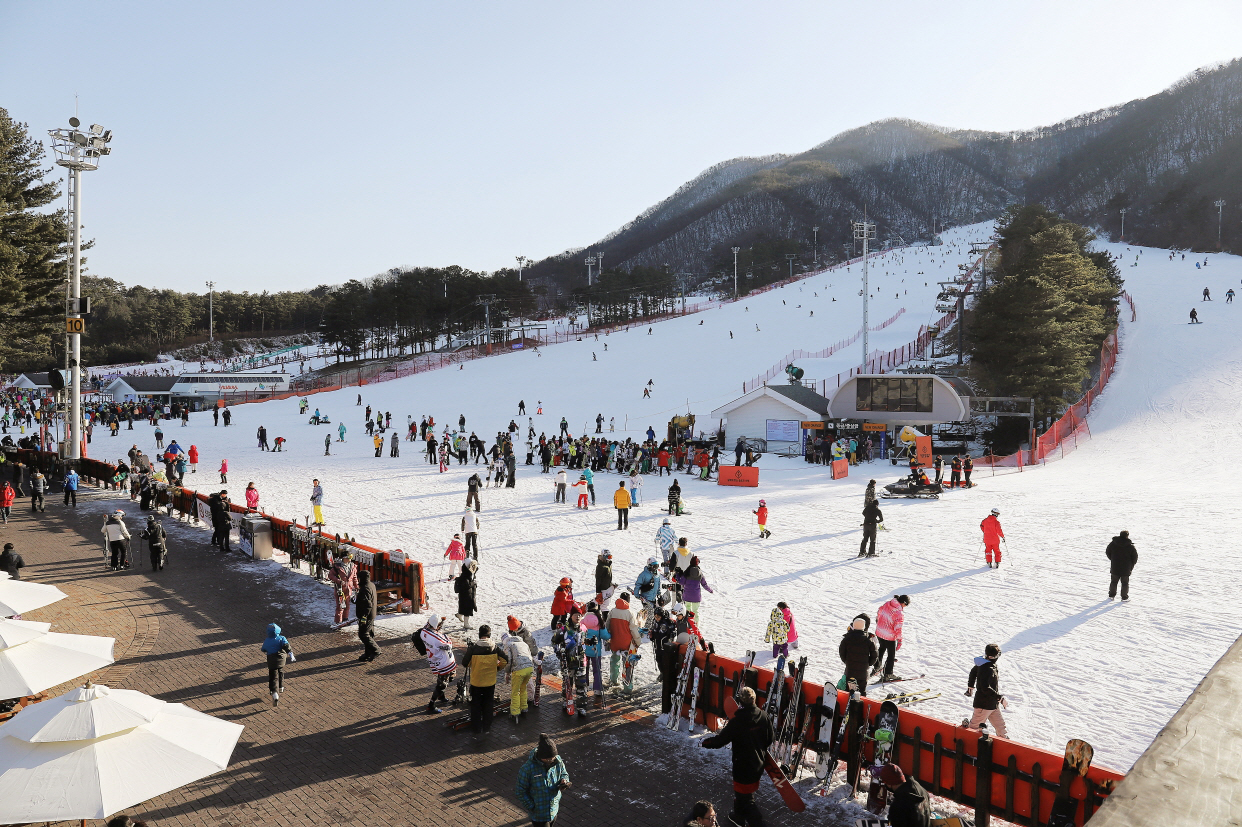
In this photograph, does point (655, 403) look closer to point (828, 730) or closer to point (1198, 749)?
point (828, 730)

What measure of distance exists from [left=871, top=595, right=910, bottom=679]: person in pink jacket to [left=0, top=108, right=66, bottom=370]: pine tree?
32.3 meters

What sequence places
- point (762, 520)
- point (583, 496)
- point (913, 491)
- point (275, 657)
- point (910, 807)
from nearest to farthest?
1. point (910, 807)
2. point (275, 657)
3. point (762, 520)
4. point (583, 496)
5. point (913, 491)

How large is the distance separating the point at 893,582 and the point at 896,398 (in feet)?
65.1

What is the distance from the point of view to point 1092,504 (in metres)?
20.3

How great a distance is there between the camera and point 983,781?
6395mm

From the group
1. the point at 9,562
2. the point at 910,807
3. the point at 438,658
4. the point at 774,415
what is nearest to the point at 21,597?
the point at 9,562

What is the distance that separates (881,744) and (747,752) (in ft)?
4.66

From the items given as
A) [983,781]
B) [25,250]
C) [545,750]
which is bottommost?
[983,781]

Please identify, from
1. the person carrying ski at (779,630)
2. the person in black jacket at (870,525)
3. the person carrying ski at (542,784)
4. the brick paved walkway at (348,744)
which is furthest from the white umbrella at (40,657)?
the person in black jacket at (870,525)

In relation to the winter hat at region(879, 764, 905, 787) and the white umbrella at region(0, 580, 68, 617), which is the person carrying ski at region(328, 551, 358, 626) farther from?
the winter hat at region(879, 764, 905, 787)

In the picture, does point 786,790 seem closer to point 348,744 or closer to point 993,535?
point 348,744

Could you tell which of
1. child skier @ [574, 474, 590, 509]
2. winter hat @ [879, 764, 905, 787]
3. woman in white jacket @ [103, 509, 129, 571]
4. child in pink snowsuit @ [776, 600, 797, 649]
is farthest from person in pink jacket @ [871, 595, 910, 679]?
woman in white jacket @ [103, 509, 129, 571]

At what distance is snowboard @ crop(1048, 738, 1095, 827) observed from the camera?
5.71 meters

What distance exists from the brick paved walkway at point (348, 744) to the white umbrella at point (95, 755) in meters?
1.49
